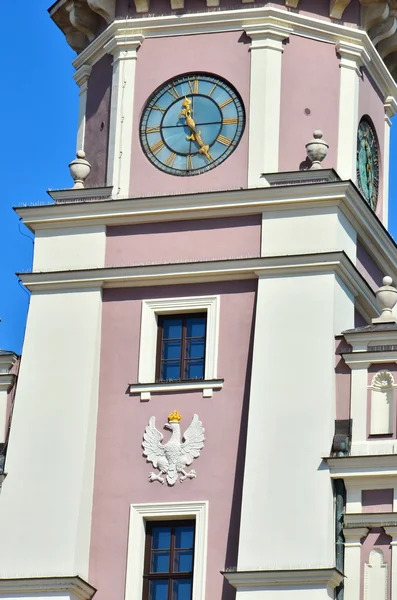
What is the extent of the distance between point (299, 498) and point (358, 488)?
0.72 m

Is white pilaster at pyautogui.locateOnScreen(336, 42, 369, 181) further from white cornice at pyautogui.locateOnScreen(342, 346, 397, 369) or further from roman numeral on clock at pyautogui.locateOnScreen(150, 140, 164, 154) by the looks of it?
white cornice at pyautogui.locateOnScreen(342, 346, 397, 369)

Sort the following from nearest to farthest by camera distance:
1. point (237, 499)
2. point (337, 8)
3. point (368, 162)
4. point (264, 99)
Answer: point (237, 499) < point (264, 99) < point (337, 8) < point (368, 162)

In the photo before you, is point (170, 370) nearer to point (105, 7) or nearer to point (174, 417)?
point (174, 417)

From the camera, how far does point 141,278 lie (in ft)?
93.4

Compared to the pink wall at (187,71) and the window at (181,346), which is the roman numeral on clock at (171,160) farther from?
the window at (181,346)

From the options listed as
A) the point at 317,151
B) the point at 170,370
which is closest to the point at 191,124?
the point at 317,151

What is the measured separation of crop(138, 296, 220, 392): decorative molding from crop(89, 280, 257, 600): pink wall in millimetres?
84

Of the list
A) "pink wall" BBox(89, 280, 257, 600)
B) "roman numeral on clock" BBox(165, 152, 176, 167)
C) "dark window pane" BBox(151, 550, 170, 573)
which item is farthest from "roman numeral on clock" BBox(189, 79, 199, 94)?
"dark window pane" BBox(151, 550, 170, 573)

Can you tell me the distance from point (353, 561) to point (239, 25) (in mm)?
7199

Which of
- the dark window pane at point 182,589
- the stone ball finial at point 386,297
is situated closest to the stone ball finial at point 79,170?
the stone ball finial at point 386,297

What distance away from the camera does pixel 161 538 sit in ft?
89.6

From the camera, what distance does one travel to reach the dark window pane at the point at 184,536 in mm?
27156

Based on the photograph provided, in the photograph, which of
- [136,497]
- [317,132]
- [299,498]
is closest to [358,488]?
[299,498]

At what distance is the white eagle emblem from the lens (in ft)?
89.9
